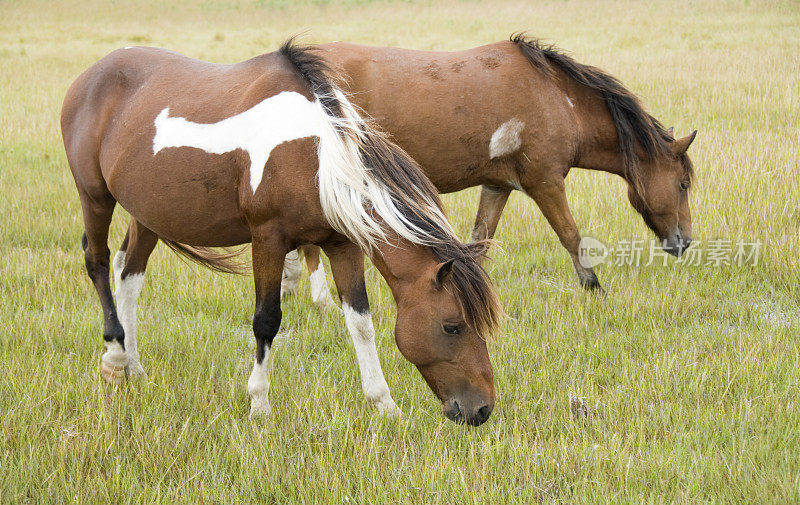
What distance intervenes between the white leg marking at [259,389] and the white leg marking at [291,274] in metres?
1.74

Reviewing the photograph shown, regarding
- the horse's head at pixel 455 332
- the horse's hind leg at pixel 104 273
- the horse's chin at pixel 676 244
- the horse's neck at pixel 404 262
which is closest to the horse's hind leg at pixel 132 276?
the horse's hind leg at pixel 104 273

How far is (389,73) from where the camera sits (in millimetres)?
4879

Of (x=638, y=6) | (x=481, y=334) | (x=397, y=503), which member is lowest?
(x=638, y=6)

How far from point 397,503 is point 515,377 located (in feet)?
4.34

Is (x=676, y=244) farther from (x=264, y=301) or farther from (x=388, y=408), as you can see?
(x=264, y=301)

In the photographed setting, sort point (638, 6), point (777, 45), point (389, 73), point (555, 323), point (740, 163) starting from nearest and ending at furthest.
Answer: point (555, 323) < point (389, 73) < point (740, 163) < point (777, 45) < point (638, 6)

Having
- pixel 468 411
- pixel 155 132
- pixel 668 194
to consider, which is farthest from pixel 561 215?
pixel 155 132

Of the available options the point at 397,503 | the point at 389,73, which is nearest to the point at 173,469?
the point at 397,503

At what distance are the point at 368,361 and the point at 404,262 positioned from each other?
74 centimetres

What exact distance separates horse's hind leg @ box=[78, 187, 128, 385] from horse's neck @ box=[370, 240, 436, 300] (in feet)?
5.86

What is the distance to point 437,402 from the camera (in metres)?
3.59

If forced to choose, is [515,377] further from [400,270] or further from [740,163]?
[740,163]

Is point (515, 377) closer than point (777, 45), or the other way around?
point (515, 377)

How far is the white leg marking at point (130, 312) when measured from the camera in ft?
13.3
